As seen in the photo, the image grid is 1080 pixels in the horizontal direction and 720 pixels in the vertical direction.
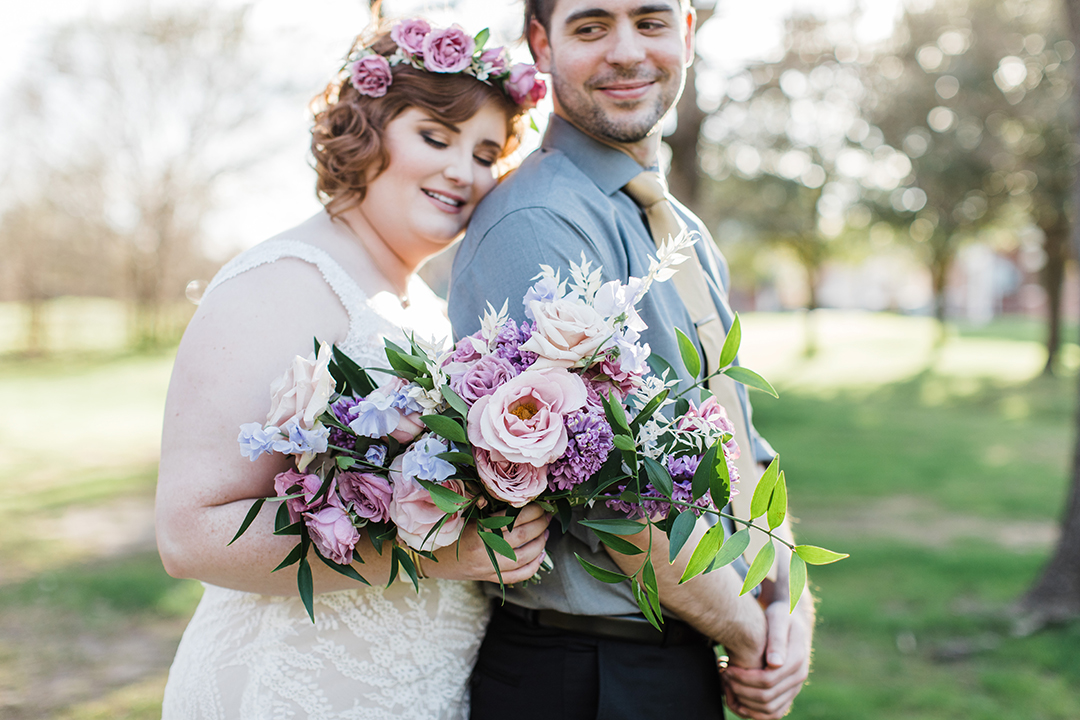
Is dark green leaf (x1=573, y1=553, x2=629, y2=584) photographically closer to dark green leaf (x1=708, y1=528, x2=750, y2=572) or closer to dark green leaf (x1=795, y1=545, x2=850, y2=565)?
dark green leaf (x1=708, y1=528, x2=750, y2=572)

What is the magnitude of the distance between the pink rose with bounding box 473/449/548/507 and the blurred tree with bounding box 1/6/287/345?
17370 millimetres

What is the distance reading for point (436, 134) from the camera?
7.83ft

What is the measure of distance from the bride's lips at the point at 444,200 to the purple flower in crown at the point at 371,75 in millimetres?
311

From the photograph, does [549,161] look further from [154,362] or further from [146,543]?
[154,362]

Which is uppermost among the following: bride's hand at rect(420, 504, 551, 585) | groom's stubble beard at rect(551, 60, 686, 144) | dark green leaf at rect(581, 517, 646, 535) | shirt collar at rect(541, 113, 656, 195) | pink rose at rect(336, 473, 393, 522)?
groom's stubble beard at rect(551, 60, 686, 144)

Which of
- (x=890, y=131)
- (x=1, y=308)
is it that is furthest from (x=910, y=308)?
(x=1, y=308)

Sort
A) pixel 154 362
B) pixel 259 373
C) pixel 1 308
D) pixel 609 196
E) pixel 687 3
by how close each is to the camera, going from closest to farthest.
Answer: pixel 259 373
pixel 609 196
pixel 687 3
pixel 154 362
pixel 1 308

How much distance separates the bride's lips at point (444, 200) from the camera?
2.41 m

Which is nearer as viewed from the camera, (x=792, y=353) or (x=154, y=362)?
(x=154, y=362)

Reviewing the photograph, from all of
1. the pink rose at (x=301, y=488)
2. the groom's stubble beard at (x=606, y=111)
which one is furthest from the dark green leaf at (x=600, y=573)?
the groom's stubble beard at (x=606, y=111)

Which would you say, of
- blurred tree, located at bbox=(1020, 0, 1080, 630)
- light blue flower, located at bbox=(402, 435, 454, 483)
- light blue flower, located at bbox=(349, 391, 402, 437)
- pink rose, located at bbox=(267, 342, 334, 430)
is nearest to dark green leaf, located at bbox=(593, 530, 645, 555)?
light blue flower, located at bbox=(402, 435, 454, 483)

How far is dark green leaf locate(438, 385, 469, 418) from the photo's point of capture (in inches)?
60.1

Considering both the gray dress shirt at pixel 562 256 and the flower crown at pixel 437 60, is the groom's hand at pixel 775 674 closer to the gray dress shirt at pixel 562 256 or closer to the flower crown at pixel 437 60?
the gray dress shirt at pixel 562 256

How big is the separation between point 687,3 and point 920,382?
72.8ft
